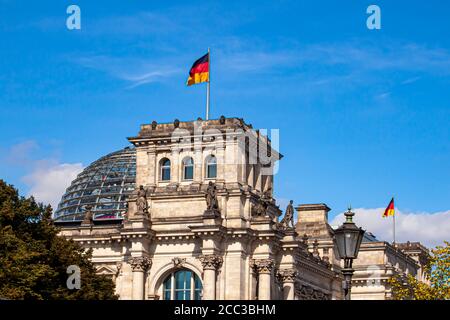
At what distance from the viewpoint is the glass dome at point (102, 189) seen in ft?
468

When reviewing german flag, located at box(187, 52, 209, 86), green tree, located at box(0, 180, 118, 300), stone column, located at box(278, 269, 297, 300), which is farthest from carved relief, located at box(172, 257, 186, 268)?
german flag, located at box(187, 52, 209, 86)

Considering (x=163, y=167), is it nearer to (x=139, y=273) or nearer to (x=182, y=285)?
(x=139, y=273)

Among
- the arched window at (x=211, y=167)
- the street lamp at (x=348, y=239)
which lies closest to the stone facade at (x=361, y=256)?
the arched window at (x=211, y=167)

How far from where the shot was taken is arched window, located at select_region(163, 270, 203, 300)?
81375 millimetres

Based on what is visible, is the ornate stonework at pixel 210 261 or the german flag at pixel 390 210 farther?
the german flag at pixel 390 210

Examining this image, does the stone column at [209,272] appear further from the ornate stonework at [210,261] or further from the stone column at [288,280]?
the stone column at [288,280]

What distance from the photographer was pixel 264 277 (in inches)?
3206

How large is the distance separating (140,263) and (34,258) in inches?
655

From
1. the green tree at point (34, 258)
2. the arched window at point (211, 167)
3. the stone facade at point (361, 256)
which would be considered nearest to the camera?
the green tree at point (34, 258)

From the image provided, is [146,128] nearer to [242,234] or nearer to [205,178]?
[205,178]

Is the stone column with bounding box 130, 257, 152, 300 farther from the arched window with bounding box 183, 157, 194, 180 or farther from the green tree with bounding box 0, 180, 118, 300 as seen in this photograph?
the arched window with bounding box 183, 157, 194, 180

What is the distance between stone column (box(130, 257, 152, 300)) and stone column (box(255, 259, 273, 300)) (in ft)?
31.3

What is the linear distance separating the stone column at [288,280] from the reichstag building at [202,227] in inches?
3.5
